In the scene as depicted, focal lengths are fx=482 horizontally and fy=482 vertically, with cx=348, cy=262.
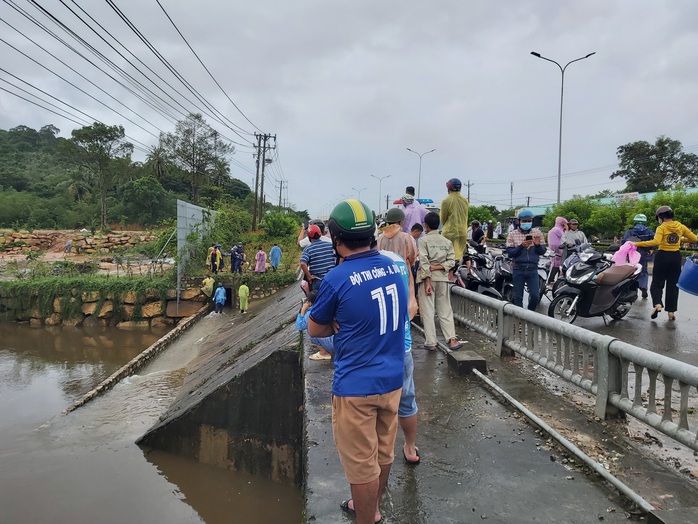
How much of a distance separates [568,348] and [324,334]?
9.62 feet

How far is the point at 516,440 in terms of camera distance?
3686 mm

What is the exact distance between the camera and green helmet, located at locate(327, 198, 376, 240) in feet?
7.85

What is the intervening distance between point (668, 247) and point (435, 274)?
399 centimetres

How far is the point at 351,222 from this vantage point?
2402 mm

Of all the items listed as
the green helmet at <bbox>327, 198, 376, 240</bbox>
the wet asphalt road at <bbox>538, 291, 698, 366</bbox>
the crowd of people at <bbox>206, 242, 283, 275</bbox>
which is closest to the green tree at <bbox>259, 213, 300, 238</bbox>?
the crowd of people at <bbox>206, 242, 283, 275</bbox>

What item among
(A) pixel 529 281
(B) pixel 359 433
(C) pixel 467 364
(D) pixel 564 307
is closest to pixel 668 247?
(D) pixel 564 307

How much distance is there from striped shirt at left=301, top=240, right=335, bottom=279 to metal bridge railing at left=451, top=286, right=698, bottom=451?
6.92 ft

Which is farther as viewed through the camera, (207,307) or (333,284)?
(207,307)

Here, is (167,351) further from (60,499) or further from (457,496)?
(457,496)

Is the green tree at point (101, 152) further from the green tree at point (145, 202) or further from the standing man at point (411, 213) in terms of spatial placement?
the standing man at point (411, 213)

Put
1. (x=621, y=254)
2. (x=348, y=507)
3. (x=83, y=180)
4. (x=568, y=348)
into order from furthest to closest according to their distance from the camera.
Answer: (x=83, y=180), (x=621, y=254), (x=568, y=348), (x=348, y=507)

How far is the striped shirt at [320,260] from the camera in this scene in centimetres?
554

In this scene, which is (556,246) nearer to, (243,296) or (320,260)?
(320,260)

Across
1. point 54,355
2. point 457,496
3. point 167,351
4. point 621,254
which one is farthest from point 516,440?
point 54,355
